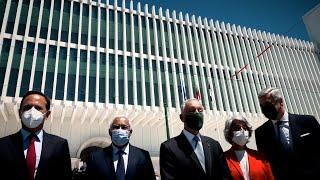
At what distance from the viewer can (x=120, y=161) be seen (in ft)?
13.1

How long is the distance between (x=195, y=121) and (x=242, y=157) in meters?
0.91

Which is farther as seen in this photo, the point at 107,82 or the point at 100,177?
the point at 107,82

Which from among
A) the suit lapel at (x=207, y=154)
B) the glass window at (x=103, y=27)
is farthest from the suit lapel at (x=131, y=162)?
the glass window at (x=103, y=27)

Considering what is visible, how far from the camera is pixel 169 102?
24891 millimetres

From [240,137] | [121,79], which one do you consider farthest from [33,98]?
[121,79]

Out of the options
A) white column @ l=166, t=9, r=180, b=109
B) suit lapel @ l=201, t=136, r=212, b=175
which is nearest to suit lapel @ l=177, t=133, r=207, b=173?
suit lapel @ l=201, t=136, r=212, b=175

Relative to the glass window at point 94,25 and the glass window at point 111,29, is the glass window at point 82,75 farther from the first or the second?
the glass window at point 111,29

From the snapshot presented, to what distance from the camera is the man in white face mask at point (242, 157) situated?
157 inches

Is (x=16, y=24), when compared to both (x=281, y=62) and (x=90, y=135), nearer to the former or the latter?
(x=90, y=135)

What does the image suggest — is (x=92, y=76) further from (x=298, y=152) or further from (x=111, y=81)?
(x=298, y=152)

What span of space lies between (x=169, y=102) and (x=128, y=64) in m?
4.98

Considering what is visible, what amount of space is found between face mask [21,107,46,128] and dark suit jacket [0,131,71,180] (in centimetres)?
16

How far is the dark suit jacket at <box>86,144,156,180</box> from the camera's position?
12.7ft

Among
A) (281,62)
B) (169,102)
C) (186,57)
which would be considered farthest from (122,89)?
(281,62)
